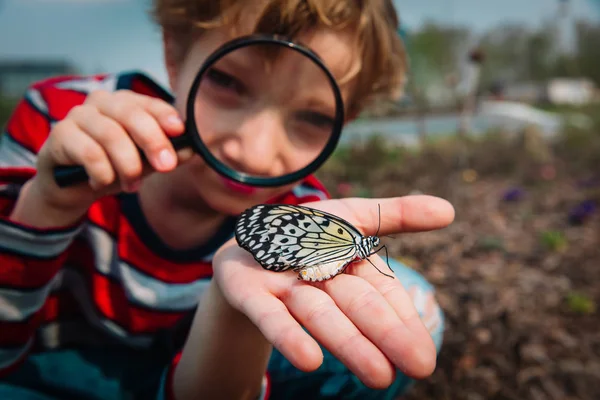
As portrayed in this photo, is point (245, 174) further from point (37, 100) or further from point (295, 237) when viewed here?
point (37, 100)

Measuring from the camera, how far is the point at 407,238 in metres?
2.88

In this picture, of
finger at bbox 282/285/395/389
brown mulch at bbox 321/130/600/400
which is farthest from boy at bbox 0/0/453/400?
brown mulch at bbox 321/130/600/400

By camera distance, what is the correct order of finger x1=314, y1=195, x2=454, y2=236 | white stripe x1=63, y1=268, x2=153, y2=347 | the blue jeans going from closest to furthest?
finger x1=314, y1=195, x2=454, y2=236, the blue jeans, white stripe x1=63, y1=268, x2=153, y2=347

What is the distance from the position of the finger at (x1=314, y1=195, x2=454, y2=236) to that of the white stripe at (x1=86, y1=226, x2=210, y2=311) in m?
0.95

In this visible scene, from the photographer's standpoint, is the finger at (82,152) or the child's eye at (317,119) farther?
the child's eye at (317,119)

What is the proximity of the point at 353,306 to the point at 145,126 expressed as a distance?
0.80 meters

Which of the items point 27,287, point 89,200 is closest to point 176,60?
point 89,200

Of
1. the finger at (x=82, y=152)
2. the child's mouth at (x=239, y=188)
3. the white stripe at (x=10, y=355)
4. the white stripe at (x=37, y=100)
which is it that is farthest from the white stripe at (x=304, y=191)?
the white stripe at (x=10, y=355)

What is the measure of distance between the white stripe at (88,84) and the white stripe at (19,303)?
0.79m

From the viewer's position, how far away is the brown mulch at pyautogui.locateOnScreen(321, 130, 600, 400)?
200cm

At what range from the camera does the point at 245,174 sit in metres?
1.46

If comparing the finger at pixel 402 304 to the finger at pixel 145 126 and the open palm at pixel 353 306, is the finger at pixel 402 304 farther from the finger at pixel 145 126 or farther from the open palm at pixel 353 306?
the finger at pixel 145 126

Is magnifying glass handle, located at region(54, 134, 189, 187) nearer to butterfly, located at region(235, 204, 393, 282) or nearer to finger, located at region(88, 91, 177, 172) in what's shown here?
finger, located at region(88, 91, 177, 172)

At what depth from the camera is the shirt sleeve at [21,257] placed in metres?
1.40
